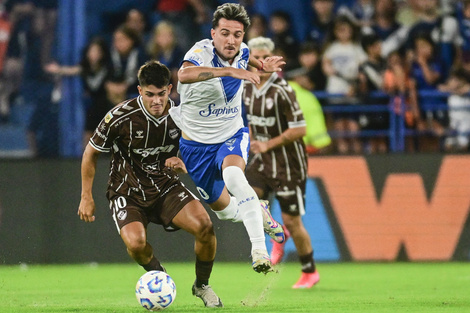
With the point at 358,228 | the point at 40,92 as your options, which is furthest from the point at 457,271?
the point at 40,92

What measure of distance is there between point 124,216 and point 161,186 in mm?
435

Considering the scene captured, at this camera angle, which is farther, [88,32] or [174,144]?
[88,32]

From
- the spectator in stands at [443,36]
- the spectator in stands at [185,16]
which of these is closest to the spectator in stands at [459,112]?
the spectator in stands at [443,36]

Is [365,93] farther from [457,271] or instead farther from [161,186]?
[161,186]

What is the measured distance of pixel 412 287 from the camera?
9219 mm

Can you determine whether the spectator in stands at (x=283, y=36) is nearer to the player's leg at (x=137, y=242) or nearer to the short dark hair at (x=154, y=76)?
the short dark hair at (x=154, y=76)

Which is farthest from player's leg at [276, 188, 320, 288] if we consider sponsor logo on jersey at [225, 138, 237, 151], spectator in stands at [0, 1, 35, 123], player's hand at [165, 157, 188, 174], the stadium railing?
spectator in stands at [0, 1, 35, 123]

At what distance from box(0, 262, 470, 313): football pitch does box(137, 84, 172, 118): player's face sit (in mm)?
1653

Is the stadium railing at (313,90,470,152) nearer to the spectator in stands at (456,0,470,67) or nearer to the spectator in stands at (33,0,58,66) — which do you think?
the spectator in stands at (456,0,470,67)

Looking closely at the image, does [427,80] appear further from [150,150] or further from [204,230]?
[204,230]

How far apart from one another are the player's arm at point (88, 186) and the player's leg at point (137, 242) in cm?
32

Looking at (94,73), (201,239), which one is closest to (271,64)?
(201,239)

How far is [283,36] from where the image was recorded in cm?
1379

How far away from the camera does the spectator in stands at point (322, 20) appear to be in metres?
14.1
